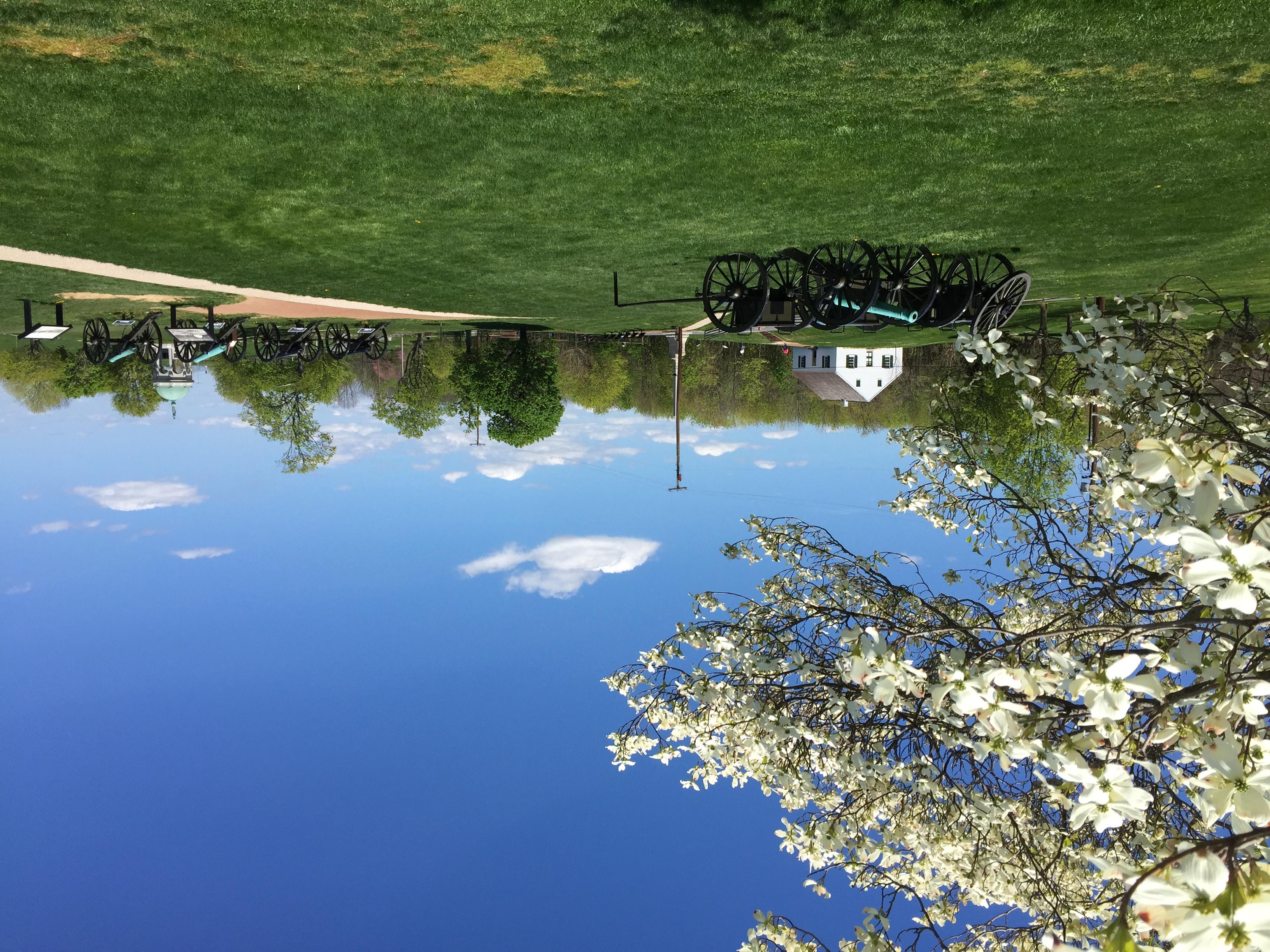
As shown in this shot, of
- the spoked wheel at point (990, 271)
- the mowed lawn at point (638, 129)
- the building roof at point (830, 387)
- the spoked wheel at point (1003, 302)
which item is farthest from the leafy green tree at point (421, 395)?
the spoked wheel at point (1003, 302)

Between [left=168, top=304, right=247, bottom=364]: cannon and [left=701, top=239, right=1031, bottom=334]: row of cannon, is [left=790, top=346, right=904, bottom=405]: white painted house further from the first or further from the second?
[left=168, top=304, right=247, bottom=364]: cannon

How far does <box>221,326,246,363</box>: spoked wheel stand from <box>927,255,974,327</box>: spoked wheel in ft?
54.1

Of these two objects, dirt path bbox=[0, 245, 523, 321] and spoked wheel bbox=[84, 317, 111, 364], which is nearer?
dirt path bbox=[0, 245, 523, 321]

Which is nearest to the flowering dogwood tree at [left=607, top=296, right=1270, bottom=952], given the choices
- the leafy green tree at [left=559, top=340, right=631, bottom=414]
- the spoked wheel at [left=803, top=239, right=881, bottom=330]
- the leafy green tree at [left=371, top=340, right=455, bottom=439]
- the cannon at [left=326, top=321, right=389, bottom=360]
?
the spoked wheel at [left=803, top=239, right=881, bottom=330]

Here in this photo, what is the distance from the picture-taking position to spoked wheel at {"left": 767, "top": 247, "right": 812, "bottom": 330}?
1091cm

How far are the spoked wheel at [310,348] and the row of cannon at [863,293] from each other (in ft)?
42.0

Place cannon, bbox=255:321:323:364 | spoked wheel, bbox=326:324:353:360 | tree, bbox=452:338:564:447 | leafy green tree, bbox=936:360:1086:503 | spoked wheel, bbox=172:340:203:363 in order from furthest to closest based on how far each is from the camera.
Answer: tree, bbox=452:338:564:447 < leafy green tree, bbox=936:360:1086:503 < spoked wheel, bbox=326:324:353:360 < cannon, bbox=255:321:323:364 < spoked wheel, bbox=172:340:203:363

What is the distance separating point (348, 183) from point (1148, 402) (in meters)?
11.4

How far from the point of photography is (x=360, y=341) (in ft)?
69.6

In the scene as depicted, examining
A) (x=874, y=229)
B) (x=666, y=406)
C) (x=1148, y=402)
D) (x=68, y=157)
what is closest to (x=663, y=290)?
(x=874, y=229)

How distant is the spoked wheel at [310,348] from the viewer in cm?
2022

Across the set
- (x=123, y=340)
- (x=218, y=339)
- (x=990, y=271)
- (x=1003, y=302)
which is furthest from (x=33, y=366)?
(x=1003, y=302)

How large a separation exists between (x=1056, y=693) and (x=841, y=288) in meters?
7.67

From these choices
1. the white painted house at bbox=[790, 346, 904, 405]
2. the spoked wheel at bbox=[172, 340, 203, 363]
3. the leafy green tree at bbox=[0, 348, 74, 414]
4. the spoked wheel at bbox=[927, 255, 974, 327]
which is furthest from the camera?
the white painted house at bbox=[790, 346, 904, 405]
